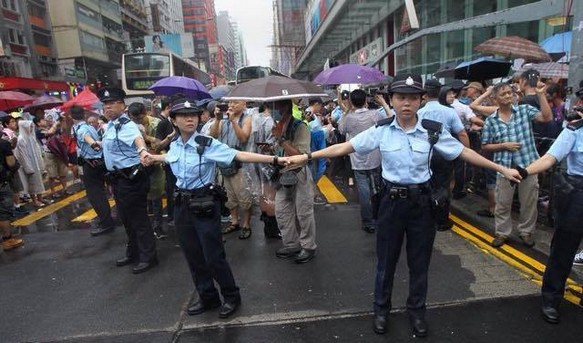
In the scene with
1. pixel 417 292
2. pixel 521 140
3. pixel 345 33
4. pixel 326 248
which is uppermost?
pixel 345 33

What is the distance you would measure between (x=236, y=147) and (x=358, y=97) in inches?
68.0

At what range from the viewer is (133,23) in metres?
67.6

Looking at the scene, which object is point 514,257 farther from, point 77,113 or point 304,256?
point 77,113

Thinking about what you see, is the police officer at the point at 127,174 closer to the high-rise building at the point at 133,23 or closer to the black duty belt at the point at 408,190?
the black duty belt at the point at 408,190

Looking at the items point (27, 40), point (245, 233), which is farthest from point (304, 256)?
point (27, 40)

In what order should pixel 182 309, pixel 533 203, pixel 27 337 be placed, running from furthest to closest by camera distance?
pixel 533 203
pixel 182 309
pixel 27 337

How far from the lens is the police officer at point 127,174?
15.0ft

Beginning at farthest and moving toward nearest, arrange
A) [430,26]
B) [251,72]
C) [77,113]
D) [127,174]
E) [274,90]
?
[251,72] → [430,26] → [77,113] → [127,174] → [274,90]

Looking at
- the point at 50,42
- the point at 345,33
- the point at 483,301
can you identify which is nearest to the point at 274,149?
the point at 483,301

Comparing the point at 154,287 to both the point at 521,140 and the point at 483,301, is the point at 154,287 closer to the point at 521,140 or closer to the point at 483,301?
the point at 483,301

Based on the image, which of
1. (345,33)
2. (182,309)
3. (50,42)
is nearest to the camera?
(182,309)

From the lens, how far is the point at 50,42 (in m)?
41.7

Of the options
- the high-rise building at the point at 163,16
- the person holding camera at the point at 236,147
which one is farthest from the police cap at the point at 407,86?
the high-rise building at the point at 163,16

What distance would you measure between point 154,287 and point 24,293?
135 centimetres
